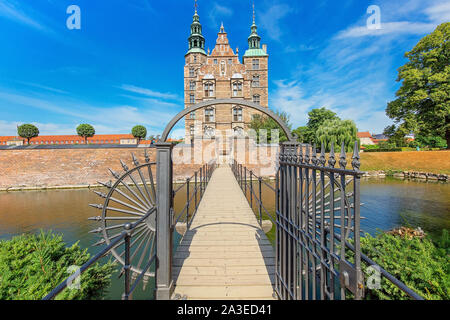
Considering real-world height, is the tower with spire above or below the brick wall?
above

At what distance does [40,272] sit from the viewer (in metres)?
3.09

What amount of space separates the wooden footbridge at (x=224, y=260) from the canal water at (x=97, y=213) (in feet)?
5.51

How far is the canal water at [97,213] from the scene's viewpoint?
7.11m

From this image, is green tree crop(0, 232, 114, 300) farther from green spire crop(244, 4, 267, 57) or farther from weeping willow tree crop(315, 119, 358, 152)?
green spire crop(244, 4, 267, 57)

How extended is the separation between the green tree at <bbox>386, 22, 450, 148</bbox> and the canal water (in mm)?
7471

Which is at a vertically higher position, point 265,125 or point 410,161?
point 265,125

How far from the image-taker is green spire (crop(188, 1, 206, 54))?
30.8 metres

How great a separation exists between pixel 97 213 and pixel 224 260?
30.7 ft

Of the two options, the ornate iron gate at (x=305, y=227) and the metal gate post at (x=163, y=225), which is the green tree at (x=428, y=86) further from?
the metal gate post at (x=163, y=225)

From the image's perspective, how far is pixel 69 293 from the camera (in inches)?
110

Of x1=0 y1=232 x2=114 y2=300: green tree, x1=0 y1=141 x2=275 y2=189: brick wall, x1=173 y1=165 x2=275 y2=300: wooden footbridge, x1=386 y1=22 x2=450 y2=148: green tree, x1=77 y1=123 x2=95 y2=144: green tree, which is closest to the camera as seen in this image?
x1=173 y1=165 x2=275 y2=300: wooden footbridge

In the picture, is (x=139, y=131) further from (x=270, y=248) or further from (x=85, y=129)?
(x=270, y=248)

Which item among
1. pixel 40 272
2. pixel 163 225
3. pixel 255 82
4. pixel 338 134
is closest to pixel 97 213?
pixel 40 272

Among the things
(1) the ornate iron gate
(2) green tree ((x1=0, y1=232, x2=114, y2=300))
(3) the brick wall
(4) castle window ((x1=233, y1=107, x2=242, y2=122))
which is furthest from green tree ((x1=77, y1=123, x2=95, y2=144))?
(1) the ornate iron gate
